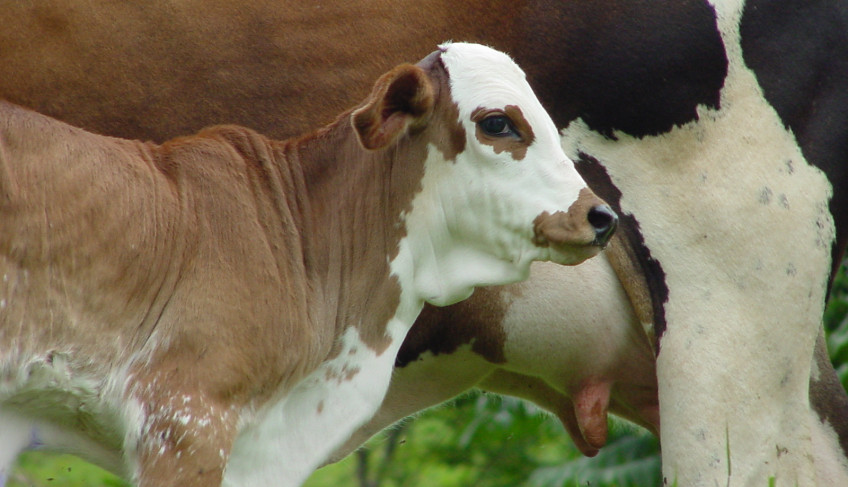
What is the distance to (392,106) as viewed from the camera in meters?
4.26

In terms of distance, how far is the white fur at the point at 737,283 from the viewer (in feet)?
15.7

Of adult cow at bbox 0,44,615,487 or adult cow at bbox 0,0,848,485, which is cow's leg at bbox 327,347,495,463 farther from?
adult cow at bbox 0,44,615,487

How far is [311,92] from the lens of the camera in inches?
198

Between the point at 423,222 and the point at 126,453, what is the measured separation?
1212mm

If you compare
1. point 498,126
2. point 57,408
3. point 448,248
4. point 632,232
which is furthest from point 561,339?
point 57,408

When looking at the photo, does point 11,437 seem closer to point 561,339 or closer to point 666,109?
point 561,339

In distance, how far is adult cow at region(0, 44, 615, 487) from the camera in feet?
12.9

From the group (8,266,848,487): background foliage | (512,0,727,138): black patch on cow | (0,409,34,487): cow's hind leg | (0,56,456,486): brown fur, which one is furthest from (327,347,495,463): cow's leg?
(8,266,848,487): background foliage

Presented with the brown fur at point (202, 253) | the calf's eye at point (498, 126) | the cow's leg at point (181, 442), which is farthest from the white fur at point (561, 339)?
the cow's leg at point (181, 442)

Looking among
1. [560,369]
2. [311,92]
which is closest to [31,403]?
[311,92]

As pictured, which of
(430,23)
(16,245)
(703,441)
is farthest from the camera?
(430,23)

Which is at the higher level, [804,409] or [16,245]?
[16,245]

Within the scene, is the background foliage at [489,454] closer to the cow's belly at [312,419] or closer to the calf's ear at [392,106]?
the cow's belly at [312,419]

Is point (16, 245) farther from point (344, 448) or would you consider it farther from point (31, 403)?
point (344, 448)
